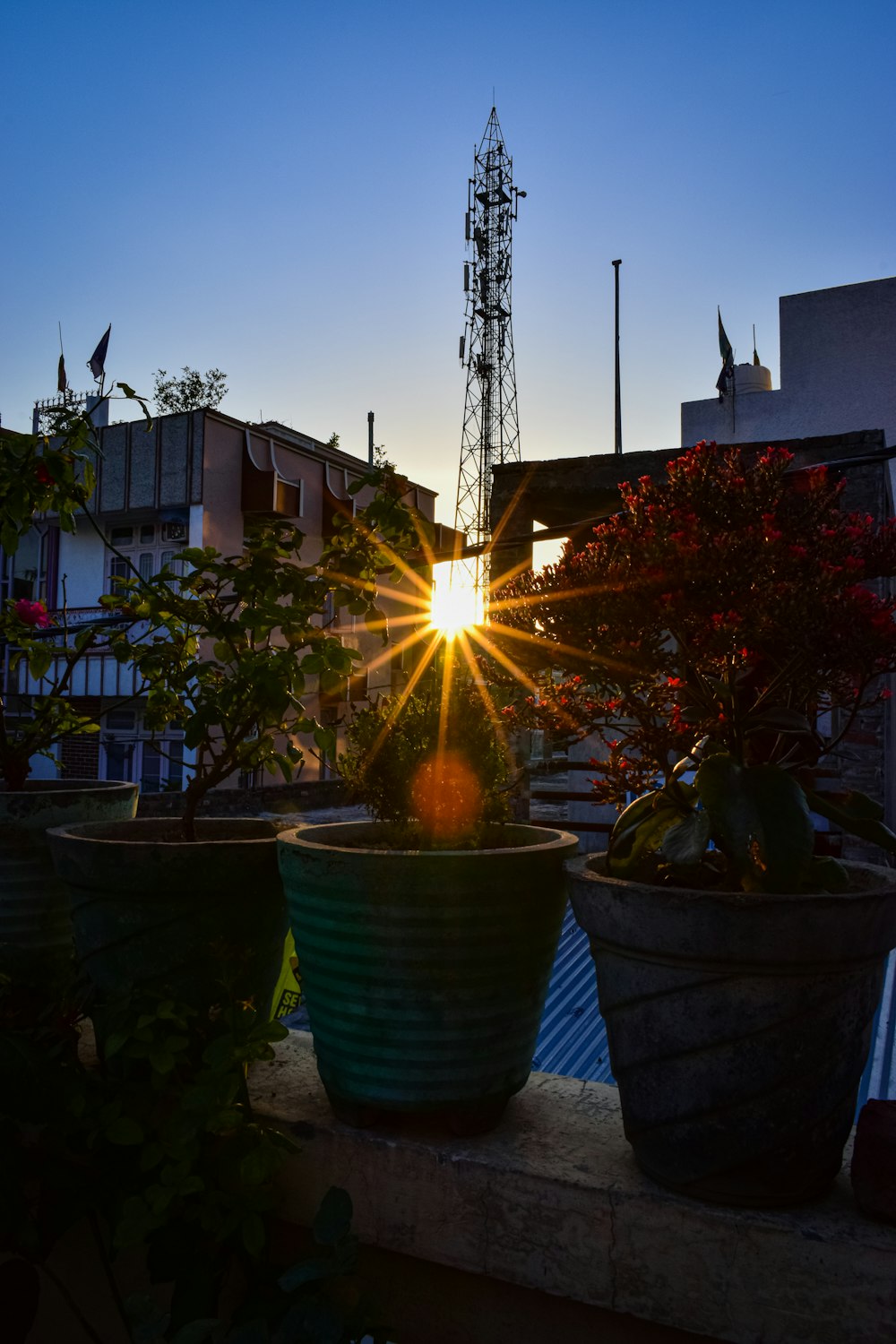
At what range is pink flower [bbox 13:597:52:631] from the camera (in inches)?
98.6

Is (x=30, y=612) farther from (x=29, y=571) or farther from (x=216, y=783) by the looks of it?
(x=29, y=571)

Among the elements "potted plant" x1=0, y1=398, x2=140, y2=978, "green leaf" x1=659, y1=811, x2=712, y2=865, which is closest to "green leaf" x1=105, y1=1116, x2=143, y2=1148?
"potted plant" x1=0, y1=398, x2=140, y2=978

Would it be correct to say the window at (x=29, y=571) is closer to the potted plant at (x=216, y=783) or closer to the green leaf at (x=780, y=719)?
the potted plant at (x=216, y=783)

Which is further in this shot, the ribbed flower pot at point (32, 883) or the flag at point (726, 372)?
the flag at point (726, 372)

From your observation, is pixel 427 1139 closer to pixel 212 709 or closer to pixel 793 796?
pixel 793 796

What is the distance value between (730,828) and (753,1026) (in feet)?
0.82

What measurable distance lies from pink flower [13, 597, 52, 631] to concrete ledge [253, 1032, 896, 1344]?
1589 millimetres

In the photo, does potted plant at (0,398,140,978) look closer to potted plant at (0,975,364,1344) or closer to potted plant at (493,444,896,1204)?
potted plant at (0,975,364,1344)

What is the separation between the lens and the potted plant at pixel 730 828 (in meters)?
1.14

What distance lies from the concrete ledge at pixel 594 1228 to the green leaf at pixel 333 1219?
12cm

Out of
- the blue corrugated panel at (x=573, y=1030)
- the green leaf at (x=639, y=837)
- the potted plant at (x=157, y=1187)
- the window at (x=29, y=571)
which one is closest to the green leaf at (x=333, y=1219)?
the potted plant at (x=157, y=1187)

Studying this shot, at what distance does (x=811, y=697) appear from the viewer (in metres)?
1.44

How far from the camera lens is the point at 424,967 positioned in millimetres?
1313

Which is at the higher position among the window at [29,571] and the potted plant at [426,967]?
the window at [29,571]
